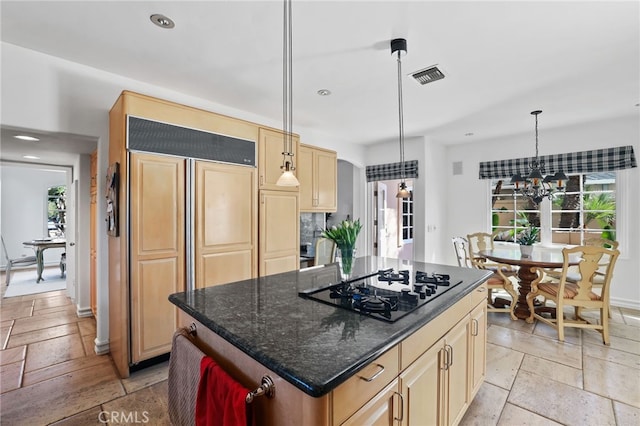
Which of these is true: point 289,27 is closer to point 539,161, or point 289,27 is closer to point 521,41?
point 521,41

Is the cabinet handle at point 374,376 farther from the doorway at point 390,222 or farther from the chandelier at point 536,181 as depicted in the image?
the doorway at point 390,222

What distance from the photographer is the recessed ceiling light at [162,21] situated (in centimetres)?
195

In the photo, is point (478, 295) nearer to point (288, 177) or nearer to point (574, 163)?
point (288, 177)

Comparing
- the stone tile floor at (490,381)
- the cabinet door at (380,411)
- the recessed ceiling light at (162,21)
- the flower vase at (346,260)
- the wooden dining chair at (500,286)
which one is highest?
the recessed ceiling light at (162,21)

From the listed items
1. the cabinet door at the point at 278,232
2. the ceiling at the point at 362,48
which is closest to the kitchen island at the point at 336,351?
the cabinet door at the point at 278,232

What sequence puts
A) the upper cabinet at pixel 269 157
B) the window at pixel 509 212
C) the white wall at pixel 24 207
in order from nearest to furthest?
1. the upper cabinet at pixel 269 157
2. the window at pixel 509 212
3. the white wall at pixel 24 207

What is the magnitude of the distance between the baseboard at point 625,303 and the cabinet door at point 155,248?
5.52 meters

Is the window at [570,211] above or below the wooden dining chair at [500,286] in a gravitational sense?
above

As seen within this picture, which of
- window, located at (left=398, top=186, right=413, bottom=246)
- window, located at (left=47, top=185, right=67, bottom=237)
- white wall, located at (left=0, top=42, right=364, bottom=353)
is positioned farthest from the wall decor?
window, located at (left=47, top=185, right=67, bottom=237)

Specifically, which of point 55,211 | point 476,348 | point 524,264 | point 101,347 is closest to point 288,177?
point 476,348

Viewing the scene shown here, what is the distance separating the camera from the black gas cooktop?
133 cm

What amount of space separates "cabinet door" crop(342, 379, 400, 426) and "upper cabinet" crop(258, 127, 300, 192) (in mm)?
2440

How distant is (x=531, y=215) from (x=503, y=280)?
6.08 ft

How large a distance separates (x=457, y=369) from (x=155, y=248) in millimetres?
2392
